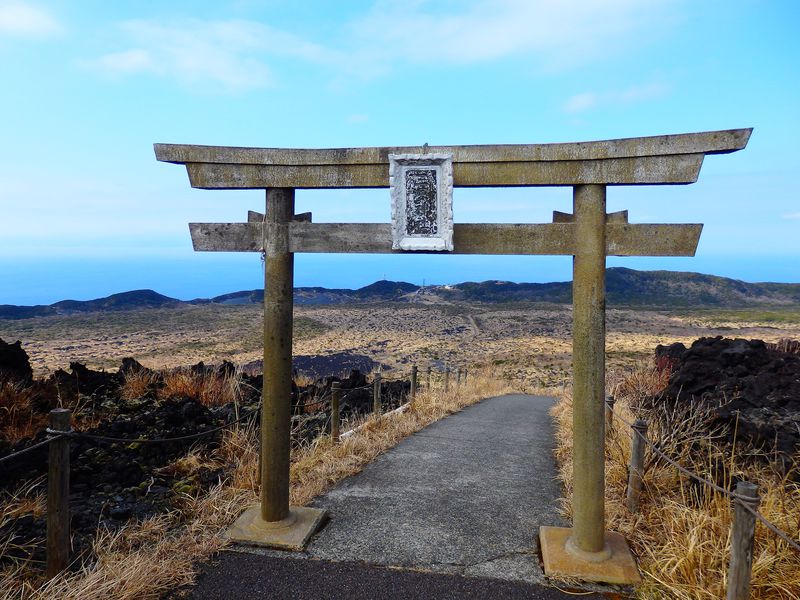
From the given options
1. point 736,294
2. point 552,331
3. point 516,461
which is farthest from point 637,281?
point 516,461

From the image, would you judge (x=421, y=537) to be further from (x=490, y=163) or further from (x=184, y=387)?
(x=184, y=387)

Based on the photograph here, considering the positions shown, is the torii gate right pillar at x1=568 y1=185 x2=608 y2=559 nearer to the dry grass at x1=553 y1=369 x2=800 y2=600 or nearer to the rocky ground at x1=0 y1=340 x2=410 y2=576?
the dry grass at x1=553 y1=369 x2=800 y2=600

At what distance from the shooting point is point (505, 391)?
65.9 feet

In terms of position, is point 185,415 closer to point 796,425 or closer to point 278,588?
point 278,588

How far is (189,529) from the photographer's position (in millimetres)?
4738

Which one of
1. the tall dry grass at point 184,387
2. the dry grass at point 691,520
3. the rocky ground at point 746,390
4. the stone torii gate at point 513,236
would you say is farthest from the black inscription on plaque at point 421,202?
the tall dry grass at point 184,387

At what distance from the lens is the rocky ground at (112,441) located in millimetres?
5066

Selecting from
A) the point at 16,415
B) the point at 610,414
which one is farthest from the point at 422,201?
the point at 16,415

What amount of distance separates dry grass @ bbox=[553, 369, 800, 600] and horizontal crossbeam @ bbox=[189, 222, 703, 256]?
200 cm

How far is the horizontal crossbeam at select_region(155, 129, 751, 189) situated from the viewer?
4.03 metres

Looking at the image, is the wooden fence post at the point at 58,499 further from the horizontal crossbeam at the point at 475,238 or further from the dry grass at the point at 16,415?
the dry grass at the point at 16,415

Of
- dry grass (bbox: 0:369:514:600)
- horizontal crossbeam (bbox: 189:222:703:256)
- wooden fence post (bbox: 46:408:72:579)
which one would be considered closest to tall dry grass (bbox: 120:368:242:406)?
dry grass (bbox: 0:369:514:600)

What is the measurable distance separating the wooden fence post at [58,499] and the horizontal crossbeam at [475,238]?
1824 mm

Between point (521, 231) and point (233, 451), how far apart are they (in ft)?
15.5
